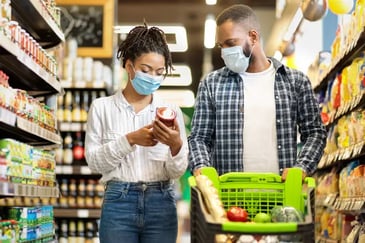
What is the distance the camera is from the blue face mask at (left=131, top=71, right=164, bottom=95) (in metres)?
3.00

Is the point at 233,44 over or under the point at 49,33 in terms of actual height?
under

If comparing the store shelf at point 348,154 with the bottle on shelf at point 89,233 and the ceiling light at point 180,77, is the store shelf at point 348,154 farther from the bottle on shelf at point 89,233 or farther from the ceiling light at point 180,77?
the ceiling light at point 180,77

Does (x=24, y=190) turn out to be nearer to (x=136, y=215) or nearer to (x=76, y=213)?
(x=136, y=215)

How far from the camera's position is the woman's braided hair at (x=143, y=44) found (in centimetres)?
304

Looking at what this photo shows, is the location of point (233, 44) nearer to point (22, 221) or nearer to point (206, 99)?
point (206, 99)

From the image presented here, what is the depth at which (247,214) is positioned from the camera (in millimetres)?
2588

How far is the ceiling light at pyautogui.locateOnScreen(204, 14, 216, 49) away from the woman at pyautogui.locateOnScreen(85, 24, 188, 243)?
9004 millimetres

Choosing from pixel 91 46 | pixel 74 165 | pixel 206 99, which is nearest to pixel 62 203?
pixel 74 165

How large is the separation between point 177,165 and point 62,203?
4656 millimetres

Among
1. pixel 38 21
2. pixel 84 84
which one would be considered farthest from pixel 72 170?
pixel 38 21

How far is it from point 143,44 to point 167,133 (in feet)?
1.53

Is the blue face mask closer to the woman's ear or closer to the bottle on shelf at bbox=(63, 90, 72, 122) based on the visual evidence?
the woman's ear

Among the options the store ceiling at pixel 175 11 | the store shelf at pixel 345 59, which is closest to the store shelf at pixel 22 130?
the store shelf at pixel 345 59

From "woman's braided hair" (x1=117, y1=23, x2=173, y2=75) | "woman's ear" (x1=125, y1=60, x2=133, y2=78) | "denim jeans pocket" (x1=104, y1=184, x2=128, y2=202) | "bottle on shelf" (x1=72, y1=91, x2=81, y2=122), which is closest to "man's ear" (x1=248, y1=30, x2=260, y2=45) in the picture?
"woman's braided hair" (x1=117, y1=23, x2=173, y2=75)
